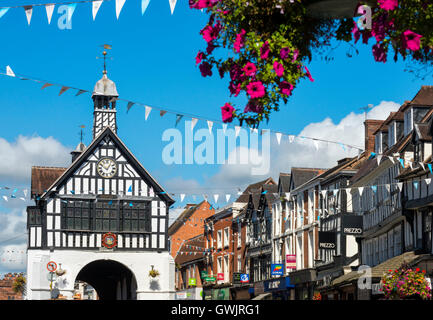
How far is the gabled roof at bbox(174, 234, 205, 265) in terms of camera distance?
214 feet

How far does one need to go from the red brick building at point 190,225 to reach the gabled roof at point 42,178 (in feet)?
74.1

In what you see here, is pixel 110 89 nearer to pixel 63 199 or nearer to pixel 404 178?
pixel 63 199

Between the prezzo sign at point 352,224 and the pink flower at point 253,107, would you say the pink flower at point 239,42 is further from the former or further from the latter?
the prezzo sign at point 352,224

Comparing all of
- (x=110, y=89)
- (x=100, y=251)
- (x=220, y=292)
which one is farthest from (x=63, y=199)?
(x=220, y=292)

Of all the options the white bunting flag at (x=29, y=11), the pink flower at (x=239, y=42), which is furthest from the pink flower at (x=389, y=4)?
the white bunting flag at (x=29, y=11)

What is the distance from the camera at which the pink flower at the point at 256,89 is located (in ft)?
16.5

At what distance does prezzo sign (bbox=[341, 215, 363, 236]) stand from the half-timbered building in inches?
493

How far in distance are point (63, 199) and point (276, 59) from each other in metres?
40.6

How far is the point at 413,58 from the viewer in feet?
16.8

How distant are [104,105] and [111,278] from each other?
14.0 m

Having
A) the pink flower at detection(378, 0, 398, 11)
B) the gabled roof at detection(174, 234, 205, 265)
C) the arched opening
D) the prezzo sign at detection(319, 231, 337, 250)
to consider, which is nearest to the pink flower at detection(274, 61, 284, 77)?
the pink flower at detection(378, 0, 398, 11)

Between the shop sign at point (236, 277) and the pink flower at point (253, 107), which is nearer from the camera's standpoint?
the pink flower at point (253, 107)

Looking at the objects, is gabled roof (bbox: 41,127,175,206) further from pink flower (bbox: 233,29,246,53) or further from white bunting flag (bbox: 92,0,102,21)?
pink flower (bbox: 233,29,246,53)
